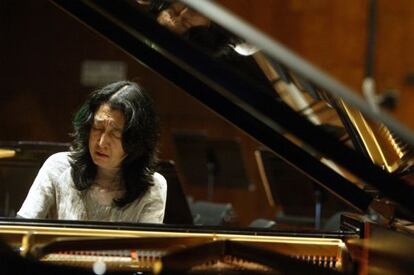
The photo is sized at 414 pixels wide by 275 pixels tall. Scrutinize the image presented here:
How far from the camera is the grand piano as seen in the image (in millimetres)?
1652

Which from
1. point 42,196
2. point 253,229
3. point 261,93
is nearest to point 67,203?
point 42,196

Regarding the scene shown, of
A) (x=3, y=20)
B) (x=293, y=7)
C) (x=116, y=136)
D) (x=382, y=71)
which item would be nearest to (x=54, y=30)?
(x=3, y=20)

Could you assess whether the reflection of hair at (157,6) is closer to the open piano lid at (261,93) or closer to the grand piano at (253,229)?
the grand piano at (253,229)

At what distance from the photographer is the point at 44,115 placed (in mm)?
6574

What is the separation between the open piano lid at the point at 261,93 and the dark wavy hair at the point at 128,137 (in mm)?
340

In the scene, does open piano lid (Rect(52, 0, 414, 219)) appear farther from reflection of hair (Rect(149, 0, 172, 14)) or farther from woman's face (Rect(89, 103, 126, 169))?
woman's face (Rect(89, 103, 126, 169))

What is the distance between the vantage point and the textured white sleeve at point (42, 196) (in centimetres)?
245

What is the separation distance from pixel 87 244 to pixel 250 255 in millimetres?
419

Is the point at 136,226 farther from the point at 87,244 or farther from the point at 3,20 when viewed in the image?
the point at 3,20

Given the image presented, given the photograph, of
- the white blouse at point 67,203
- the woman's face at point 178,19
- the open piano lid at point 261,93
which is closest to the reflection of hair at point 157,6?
the woman's face at point 178,19

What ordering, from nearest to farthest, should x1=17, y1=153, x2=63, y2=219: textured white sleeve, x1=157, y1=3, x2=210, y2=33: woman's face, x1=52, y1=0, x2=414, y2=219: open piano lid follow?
1. x1=52, y1=0, x2=414, y2=219: open piano lid
2. x1=157, y1=3, x2=210, y2=33: woman's face
3. x1=17, y1=153, x2=63, y2=219: textured white sleeve

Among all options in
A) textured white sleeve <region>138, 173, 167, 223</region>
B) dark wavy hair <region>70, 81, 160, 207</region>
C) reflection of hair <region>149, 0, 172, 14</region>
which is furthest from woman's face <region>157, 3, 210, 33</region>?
textured white sleeve <region>138, 173, 167, 223</region>

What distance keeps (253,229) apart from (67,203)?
68cm

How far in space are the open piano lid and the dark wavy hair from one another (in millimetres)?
340
